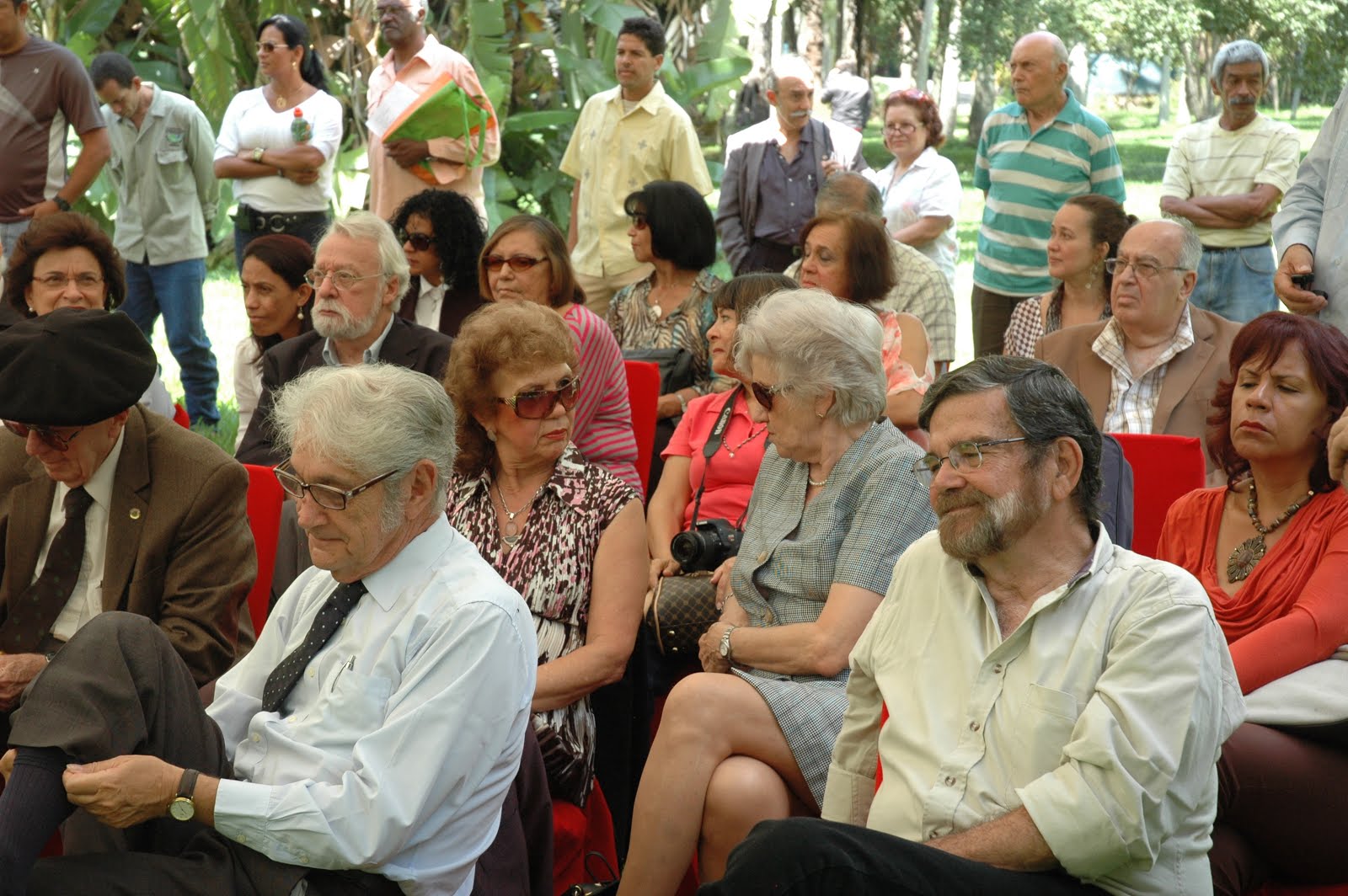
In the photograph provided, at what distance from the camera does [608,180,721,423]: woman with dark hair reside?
5379 mm

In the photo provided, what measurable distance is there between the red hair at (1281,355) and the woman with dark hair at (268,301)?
2955 millimetres

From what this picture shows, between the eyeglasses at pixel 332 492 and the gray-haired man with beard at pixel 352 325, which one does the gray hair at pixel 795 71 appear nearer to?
the gray-haired man with beard at pixel 352 325

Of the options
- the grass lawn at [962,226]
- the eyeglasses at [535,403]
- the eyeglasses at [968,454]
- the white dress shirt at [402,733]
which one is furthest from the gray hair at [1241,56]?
the white dress shirt at [402,733]

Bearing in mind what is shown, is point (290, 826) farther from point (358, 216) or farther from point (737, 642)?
point (358, 216)

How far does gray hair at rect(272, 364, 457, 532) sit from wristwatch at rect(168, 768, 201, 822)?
500mm

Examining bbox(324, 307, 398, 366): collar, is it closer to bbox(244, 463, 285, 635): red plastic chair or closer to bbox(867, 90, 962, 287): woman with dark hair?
bbox(244, 463, 285, 635): red plastic chair

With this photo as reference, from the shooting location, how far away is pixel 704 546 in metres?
3.56

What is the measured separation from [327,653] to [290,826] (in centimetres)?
33

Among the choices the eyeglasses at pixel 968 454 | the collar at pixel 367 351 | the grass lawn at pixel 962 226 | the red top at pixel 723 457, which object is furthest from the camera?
the grass lawn at pixel 962 226

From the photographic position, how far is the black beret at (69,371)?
9.66 ft

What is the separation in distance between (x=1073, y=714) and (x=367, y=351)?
9.49ft

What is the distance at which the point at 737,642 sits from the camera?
3.12 m

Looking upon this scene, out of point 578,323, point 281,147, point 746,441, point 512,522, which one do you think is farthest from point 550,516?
point 281,147

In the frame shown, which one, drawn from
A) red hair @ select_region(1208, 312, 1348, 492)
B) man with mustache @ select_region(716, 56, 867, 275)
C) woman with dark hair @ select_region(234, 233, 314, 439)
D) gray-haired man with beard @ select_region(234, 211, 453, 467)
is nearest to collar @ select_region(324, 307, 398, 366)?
gray-haired man with beard @ select_region(234, 211, 453, 467)
